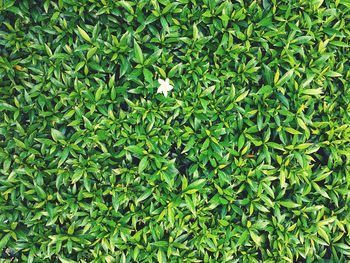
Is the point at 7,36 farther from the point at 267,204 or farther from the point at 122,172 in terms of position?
the point at 267,204

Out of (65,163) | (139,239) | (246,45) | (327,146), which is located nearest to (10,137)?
(65,163)

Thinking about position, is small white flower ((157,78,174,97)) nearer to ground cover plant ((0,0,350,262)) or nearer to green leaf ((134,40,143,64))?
ground cover plant ((0,0,350,262))

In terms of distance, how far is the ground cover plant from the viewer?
8.61 feet

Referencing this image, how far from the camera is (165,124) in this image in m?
2.66

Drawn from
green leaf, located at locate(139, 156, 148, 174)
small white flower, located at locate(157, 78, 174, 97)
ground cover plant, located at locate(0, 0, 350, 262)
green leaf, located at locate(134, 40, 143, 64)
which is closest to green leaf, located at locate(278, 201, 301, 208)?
ground cover plant, located at locate(0, 0, 350, 262)

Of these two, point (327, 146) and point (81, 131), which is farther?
point (327, 146)

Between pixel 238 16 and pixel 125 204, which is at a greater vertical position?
pixel 238 16

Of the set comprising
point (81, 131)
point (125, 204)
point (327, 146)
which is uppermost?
point (81, 131)

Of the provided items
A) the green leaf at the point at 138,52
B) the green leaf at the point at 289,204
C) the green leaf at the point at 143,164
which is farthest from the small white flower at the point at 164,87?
the green leaf at the point at 289,204

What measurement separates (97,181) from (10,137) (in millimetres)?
584

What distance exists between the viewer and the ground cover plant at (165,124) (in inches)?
103

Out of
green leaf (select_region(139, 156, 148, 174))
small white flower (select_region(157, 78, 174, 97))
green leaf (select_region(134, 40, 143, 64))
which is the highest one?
green leaf (select_region(134, 40, 143, 64))

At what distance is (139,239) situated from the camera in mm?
2740

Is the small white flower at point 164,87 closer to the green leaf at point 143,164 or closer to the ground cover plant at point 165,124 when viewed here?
the ground cover plant at point 165,124
